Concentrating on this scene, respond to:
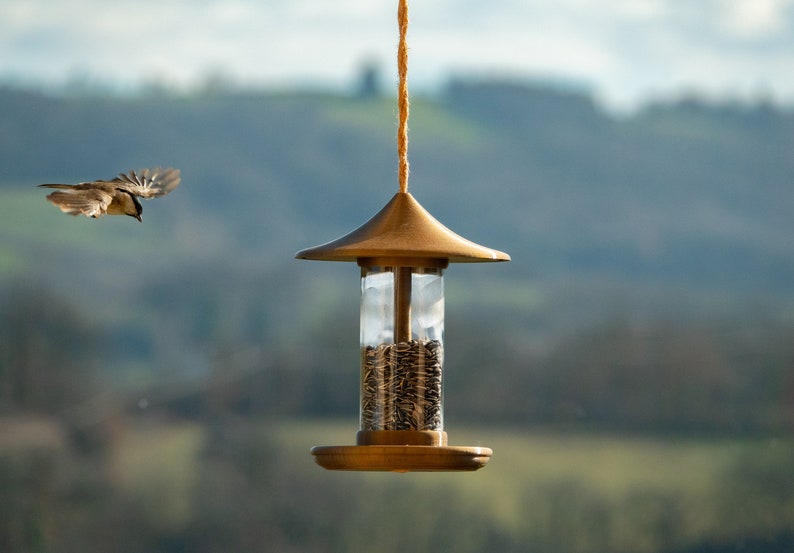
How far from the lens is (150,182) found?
16.1ft

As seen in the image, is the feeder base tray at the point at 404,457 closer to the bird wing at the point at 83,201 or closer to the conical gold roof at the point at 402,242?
the conical gold roof at the point at 402,242

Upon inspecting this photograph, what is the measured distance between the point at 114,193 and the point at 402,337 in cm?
116

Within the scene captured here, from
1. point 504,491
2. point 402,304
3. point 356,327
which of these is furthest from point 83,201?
point 356,327

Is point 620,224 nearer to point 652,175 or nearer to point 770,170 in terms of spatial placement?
point 652,175

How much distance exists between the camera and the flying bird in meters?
4.16

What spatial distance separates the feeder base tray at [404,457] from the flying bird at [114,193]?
1.14m

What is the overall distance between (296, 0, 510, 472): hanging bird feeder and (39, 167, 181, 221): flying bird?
72cm

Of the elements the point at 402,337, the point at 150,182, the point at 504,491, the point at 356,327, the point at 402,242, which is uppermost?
the point at 356,327

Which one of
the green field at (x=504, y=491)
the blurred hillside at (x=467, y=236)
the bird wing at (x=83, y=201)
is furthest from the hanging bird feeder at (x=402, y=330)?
the blurred hillside at (x=467, y=236)

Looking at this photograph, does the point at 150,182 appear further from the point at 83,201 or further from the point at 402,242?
the point at 402,242

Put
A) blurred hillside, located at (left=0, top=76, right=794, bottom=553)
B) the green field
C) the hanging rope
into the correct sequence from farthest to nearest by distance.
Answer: blurred hillside, located at (left=0, top=76, right=794, bottom=553)
the green field
the hanging rope

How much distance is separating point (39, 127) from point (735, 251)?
1439cm

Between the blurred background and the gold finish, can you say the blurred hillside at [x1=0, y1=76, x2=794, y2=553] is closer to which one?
the blurred background

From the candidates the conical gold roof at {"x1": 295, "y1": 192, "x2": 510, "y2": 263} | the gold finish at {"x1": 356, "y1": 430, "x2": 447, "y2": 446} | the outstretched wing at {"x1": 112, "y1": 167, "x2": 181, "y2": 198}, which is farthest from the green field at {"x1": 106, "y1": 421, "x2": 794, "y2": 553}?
the conical gold roof at {"x1": 295, "y1": 192, "x2": 510, "y2": 263}
